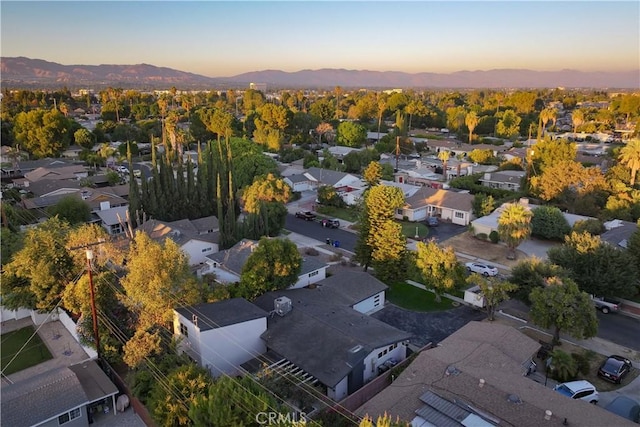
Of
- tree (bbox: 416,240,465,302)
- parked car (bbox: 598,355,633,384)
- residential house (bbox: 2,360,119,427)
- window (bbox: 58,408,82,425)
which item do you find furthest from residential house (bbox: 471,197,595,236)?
window (bbox: 58,408,82,425)

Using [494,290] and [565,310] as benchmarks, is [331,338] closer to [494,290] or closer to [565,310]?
[494,290]

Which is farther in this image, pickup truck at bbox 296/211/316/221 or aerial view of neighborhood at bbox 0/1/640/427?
pickup truck at bbox 296/211/316/221

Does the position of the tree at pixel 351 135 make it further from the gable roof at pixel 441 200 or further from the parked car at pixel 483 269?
the parked car at pixel 483 269

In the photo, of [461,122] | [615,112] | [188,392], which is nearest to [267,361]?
[188,392]

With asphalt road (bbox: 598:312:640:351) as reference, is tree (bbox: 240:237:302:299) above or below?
above

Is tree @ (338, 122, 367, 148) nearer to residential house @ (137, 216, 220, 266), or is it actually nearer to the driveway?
residential house @ (137, 216, 220, 266)

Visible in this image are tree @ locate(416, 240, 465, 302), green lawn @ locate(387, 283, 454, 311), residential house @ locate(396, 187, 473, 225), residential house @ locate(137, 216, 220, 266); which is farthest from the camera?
residential house @ locate(396, 187, 473, 225)

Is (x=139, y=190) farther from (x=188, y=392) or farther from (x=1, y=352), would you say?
(x=188, y=392)

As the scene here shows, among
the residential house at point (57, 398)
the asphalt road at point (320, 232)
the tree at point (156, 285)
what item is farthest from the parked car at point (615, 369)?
the residential house at point (57, 398)
